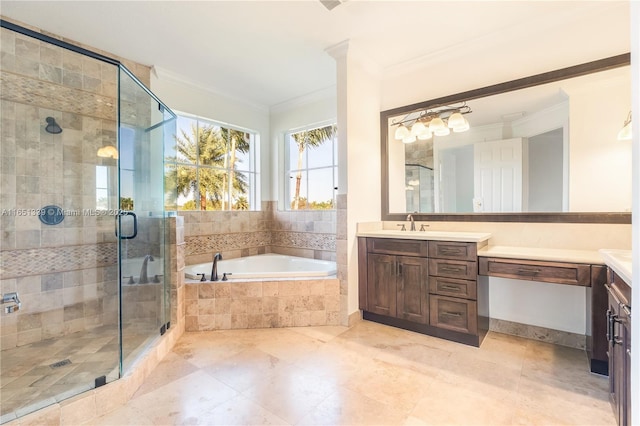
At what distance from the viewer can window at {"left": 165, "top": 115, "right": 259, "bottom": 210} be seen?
11.5ft

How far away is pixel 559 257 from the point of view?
2.01 metres

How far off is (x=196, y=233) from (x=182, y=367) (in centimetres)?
179

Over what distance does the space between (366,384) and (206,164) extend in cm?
315

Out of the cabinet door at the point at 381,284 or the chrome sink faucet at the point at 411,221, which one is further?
the chrome sink faucet at the point at 411,221

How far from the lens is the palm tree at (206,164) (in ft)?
11.7

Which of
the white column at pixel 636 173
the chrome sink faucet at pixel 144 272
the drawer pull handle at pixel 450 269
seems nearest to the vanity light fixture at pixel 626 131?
the drawer pull handle at pixel 450 269

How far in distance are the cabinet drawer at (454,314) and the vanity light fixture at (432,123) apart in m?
1.63

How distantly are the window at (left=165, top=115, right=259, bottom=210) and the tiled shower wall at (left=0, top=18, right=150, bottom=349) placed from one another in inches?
27.5

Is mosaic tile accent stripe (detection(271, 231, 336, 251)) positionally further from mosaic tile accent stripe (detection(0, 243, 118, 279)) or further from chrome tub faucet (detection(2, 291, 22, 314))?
chrome tub faucet (detection(2, 291, 22, 314))

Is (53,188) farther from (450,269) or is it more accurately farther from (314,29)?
(450,269)

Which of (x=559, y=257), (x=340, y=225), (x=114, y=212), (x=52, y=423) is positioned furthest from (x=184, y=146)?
(x=559, y=257)

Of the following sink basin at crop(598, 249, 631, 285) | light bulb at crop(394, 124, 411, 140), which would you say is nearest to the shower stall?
light bulb at crop(394, 124, 411, 140)

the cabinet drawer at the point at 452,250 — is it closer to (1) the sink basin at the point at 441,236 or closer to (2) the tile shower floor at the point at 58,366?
(1) the sink basin at the point at 441,236

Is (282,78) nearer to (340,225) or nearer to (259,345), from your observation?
(340,225)
